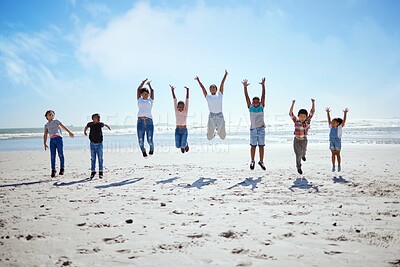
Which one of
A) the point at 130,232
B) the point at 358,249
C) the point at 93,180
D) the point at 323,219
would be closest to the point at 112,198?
the point at 130,232

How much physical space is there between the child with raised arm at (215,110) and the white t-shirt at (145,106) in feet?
5.82

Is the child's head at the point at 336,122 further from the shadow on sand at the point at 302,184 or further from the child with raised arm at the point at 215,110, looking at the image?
the child with raised arm at the point at 215,110

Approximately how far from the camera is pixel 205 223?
3934 millimetres

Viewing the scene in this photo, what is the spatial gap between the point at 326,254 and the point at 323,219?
1.24m

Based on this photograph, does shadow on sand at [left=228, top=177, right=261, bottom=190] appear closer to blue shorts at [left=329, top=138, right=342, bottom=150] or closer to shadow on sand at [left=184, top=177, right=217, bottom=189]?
shadow on sand at [left=184, top=177, right=217, bottom=189]

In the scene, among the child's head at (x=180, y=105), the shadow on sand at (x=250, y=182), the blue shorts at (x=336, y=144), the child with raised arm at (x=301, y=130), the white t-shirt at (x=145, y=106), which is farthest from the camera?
the child's head at (x=180, y=105)

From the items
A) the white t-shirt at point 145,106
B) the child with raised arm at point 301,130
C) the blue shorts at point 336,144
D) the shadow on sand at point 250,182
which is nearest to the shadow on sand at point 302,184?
the shadow on sand at point 250,182

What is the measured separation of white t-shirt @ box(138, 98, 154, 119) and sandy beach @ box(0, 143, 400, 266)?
301cm

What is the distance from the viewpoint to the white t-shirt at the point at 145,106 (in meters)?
9.35

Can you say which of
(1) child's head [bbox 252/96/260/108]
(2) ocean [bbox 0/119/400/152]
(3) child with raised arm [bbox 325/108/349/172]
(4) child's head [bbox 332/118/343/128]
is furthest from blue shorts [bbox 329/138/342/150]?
(2) ocean [bbox 0/119/400/152]

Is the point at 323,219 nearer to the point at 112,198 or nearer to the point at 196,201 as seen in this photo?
the point at 196,201

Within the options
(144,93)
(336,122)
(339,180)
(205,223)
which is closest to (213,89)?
(144,93)

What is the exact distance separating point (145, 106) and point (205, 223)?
6.18 metres

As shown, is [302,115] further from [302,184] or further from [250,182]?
[250,182]
